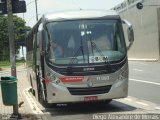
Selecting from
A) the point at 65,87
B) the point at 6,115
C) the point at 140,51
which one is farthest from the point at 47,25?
the point at 140,51

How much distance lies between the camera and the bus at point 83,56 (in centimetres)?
1472

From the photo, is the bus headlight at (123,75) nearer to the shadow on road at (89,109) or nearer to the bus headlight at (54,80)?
the shadow on road at (89,109)

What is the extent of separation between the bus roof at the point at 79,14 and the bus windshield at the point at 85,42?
144 mm

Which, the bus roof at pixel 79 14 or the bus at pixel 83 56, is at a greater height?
the bus roof at pixel 79 14

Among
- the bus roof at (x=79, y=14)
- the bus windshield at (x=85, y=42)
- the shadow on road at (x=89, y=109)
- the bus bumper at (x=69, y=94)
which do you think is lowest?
the shadow on road at (x=89, y=109)

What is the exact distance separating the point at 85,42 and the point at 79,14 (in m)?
0.94

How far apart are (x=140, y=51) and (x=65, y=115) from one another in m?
64.5

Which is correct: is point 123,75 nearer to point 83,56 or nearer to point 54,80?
point 83,56

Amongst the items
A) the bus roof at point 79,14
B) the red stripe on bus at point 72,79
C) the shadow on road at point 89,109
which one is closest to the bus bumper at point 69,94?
the red stripe on bus at point 72,79

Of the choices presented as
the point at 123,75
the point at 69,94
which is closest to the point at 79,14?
the point at 123,75

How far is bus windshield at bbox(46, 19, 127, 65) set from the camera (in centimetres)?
1498

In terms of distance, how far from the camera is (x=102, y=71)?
48.6 ft

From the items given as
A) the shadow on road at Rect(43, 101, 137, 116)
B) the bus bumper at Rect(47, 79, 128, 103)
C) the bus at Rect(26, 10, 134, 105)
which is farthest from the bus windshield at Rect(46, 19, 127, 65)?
the shadow on road at Rect(43, 101, 137, 116)

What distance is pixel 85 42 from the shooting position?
15203 millimetres
